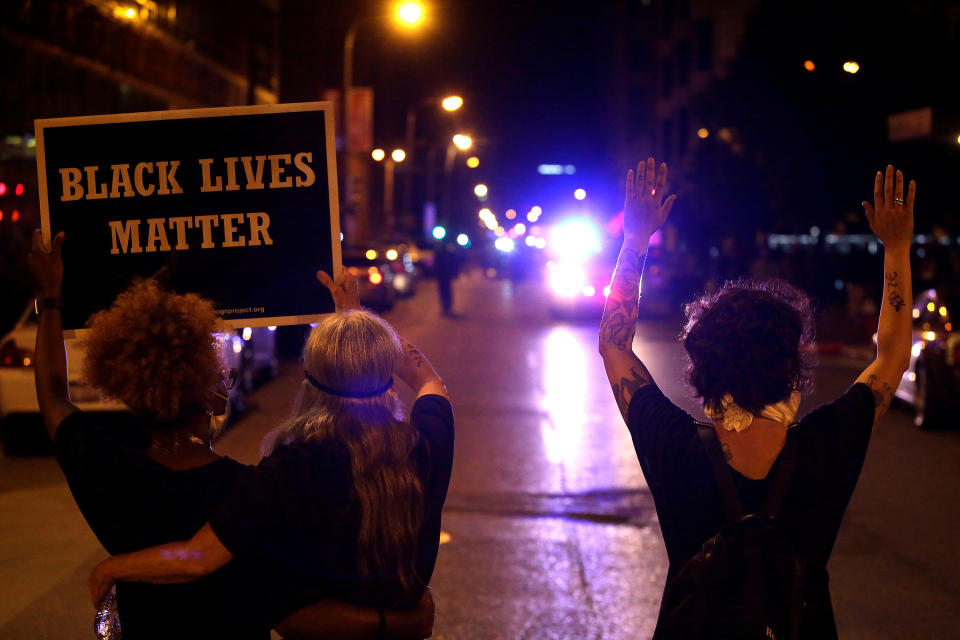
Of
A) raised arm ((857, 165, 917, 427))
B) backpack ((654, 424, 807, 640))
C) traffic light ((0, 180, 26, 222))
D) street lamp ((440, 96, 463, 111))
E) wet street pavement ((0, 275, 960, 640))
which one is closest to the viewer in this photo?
backpack ((654, 424, 807, 640))

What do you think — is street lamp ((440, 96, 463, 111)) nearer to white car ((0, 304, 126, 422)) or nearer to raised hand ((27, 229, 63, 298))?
white car ((0, 304, 126, 422))

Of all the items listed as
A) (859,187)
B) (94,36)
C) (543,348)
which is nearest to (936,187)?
(859,187)

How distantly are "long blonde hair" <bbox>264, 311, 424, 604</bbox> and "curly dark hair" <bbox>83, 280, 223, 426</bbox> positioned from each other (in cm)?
24

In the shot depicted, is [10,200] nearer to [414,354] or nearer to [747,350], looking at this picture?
[414,354]

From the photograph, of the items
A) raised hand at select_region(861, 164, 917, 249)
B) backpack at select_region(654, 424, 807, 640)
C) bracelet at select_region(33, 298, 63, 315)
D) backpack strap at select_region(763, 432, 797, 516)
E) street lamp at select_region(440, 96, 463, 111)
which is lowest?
backpack at select_region(654, 424, 807, 640)

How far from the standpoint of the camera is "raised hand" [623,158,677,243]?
306cm

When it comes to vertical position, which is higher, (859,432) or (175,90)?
Result: (175,90)

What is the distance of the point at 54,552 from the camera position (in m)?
6.58

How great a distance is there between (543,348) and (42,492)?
13.1 metres

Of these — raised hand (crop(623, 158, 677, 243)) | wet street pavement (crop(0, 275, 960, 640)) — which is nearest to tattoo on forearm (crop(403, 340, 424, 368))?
raised hand (crop(623, 158, 677, 243))

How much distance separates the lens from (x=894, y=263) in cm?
306

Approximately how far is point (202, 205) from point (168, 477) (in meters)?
1.29

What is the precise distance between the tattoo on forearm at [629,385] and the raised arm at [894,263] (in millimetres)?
626

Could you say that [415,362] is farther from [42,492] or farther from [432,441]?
[42,492]
